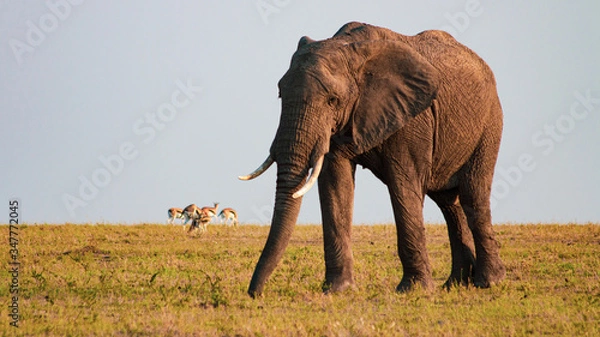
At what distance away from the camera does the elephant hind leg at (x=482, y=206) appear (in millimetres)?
13172

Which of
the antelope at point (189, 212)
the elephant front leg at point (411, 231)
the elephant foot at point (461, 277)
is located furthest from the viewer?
the antelope at point (189, 212)

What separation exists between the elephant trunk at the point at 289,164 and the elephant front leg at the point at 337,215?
0.94 m

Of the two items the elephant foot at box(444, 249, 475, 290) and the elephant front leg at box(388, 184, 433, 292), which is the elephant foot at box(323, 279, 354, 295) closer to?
the elephant front leg at box(388, 184, 433, 292)

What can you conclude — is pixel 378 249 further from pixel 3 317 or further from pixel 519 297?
pixel 3 317

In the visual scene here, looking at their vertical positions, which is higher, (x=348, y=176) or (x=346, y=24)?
(x=346, y=24)

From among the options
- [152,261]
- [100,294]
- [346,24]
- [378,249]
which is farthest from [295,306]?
[378,249]

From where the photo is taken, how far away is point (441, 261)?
17641mm

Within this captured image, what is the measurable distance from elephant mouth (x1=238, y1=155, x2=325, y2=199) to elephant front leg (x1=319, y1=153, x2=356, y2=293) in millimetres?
1063

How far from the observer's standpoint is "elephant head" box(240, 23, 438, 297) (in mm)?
10680

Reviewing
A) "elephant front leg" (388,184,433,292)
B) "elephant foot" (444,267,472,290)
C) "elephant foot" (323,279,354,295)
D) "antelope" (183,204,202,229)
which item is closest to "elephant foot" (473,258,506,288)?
"elephant foot" (444,267,472,290)

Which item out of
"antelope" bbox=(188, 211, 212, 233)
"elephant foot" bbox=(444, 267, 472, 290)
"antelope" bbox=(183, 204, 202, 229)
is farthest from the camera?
"antelope" bbox=(183, 204, 202, 229)

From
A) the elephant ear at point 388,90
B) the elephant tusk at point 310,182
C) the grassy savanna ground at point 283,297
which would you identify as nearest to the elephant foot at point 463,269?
the grassy savanna ground at point 283,297

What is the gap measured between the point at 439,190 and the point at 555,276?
2.94 metres

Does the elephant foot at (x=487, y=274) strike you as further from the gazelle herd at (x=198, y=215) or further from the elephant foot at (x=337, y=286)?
the gazelle herd at (x=198, y=215)
